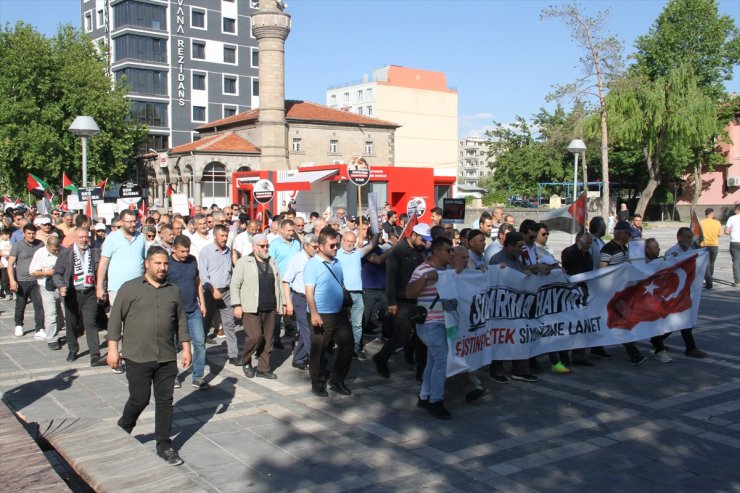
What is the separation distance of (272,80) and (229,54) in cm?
2748

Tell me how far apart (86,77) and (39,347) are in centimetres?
4370

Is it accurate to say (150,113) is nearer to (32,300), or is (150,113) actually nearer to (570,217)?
(32,300)

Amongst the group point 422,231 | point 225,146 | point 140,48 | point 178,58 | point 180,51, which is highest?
point 180,51

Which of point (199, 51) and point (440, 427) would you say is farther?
point (199, 51)

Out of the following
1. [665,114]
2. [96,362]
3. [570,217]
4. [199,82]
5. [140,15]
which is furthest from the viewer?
[199,82]

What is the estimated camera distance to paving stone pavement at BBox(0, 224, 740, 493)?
19.1ft

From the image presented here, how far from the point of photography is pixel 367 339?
12008mm

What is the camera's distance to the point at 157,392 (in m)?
6.17

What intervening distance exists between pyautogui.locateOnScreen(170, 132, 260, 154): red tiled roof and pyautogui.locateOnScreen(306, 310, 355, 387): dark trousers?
43815 mm

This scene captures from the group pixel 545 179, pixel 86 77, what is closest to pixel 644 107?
pixel 545 179

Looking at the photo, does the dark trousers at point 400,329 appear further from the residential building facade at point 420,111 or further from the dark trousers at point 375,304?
the residential building facade at point 420,111

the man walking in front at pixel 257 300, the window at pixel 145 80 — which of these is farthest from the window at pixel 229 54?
the man walking in front at pixel 257 300

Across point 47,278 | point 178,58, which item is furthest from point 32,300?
point 178,58

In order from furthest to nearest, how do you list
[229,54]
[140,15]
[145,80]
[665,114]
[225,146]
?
[229,54]
[145,80]
[140,15]
[225,146]
[665,114]
